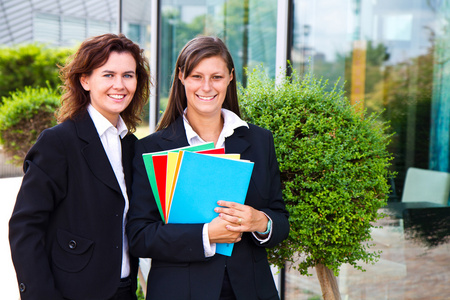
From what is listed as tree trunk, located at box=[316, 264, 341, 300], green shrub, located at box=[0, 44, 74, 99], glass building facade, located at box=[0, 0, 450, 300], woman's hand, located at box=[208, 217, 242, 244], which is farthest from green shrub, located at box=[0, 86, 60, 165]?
woman's hand, located at box=[208, 217, 242, 244]

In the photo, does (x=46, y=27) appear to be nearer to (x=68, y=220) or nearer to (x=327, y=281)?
(x=327, y=281)

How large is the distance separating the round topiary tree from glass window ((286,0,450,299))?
102 centimetres

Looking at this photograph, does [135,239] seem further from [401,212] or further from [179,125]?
[401,212]


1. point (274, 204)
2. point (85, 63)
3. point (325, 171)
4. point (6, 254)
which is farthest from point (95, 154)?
point (6, 254)

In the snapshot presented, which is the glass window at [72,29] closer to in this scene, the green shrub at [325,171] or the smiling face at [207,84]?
the green shrub at [325,171]

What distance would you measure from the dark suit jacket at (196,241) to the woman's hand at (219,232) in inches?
1.9

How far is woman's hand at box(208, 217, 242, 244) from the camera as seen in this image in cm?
178

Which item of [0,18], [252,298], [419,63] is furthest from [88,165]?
[0,18]

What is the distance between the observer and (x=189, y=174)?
1.75 m

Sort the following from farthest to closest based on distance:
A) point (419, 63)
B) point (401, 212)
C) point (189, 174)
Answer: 1. point (419, 63)
2. point (401, 212)
3. point (189, 174)

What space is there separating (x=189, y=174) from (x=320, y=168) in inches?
32.6

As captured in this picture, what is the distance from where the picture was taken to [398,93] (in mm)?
3977

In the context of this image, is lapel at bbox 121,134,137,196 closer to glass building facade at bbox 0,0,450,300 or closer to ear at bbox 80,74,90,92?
ear at bbox 80,74,90,92

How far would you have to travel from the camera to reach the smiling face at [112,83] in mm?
1986
